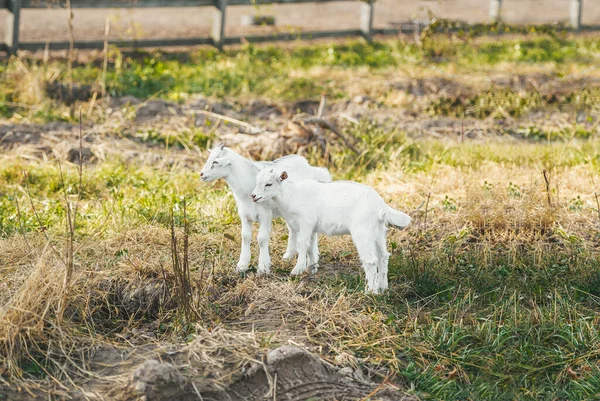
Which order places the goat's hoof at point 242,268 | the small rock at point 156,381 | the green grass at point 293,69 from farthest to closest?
the green grass at point 293,69 < the goat's hoof at point 242,268 < the small rock at point 156,381

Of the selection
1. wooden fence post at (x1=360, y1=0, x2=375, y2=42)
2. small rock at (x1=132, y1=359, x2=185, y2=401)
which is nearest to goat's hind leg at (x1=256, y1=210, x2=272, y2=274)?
small rock at (x1=132, y1=359, x2=185, y2=401)

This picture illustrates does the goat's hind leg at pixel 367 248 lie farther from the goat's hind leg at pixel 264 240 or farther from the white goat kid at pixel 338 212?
the goat's hind leg at pixel 264 240

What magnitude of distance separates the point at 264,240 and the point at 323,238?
54.4 inches

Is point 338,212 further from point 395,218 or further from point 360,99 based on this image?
point 360,99

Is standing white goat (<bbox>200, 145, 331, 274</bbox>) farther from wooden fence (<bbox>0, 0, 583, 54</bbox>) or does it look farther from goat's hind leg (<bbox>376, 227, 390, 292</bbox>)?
wooden fence (<bbox>0, 0, 583, 54</bbox>)

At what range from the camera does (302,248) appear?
20.5 ft

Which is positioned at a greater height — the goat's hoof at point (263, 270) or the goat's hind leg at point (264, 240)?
the goat's hind leg at point (264, 240)

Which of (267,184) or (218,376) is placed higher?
(267,184)

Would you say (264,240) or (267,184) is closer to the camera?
(267,184)

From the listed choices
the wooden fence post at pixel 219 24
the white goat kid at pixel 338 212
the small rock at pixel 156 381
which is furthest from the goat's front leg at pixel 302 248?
the wooden fence post at pixel 219 24

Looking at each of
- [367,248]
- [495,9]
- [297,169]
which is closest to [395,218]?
[367,248]

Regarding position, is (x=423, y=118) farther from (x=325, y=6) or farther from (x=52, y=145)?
(x=325, y=6)

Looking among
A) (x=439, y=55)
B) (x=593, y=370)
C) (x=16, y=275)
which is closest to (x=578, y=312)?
(x=593, y=370)

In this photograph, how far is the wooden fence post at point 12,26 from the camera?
13.8 m
